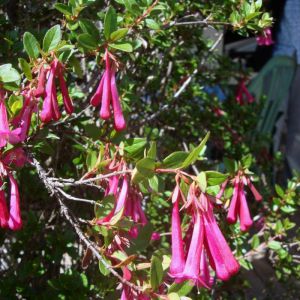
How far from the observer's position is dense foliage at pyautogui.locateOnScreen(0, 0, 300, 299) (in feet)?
3.63

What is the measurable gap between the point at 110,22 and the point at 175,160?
0.37m

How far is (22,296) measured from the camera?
1863 millimetres

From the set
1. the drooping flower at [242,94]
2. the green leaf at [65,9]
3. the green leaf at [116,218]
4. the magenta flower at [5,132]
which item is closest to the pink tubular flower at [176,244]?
the green leaf at [116,218]

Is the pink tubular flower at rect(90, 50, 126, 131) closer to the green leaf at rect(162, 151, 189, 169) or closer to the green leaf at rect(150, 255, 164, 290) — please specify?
the green leaf at rect(162, 151, 189, 169)

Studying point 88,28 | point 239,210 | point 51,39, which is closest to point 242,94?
point 239,210

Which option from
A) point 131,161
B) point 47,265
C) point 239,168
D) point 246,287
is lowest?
point 246,287

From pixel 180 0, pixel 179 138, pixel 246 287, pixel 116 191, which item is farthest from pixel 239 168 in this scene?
pixel 246 287

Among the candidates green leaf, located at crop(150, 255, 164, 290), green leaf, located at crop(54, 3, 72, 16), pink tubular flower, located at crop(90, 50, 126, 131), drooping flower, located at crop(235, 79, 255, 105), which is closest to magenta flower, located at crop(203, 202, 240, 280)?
green leaf, located at crop(150, 255, 164, 290)

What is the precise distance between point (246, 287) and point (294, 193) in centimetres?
89

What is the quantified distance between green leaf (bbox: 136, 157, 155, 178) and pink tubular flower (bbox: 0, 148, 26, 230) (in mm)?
271

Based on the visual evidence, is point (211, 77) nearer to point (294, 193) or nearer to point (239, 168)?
point (294, 193)

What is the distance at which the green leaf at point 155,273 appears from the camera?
3.46ft

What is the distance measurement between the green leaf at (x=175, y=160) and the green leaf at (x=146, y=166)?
27mm

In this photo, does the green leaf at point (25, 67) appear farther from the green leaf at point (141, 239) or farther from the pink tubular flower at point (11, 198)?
the green leaf at point (141, 239)
